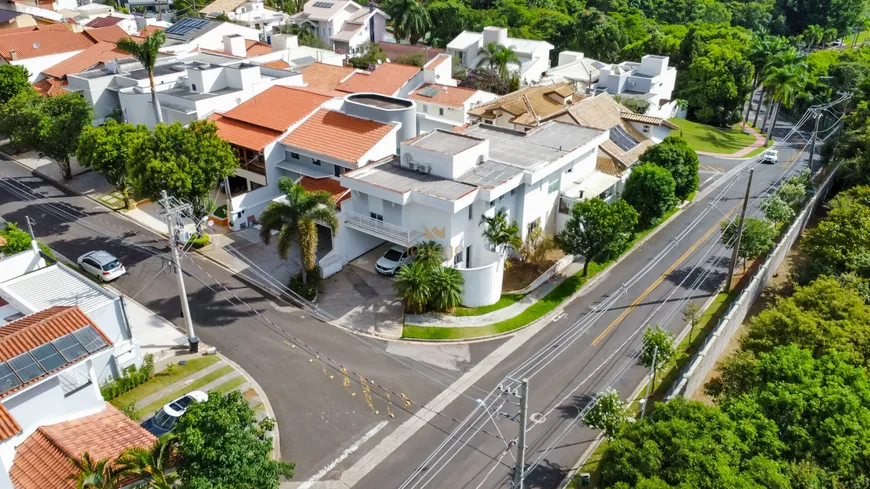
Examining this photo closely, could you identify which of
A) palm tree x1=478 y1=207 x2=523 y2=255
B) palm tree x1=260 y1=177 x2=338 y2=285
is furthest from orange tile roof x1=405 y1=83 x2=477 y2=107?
palm tree x1=260 y1=177 x2=338 y2=285

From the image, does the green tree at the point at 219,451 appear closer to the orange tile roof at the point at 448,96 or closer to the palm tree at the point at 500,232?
the palm tree at the point at 500,232

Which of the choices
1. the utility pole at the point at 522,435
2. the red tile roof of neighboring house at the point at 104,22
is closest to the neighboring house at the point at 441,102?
the utility pole at the point at 522,435

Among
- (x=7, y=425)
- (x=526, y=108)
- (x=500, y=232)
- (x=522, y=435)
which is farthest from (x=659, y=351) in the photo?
(x=526, y=108)

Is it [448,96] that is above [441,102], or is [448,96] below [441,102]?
above

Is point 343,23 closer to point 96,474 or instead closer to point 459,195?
point 459,195

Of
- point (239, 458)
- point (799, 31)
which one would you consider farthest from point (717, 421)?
point (799, 31)
